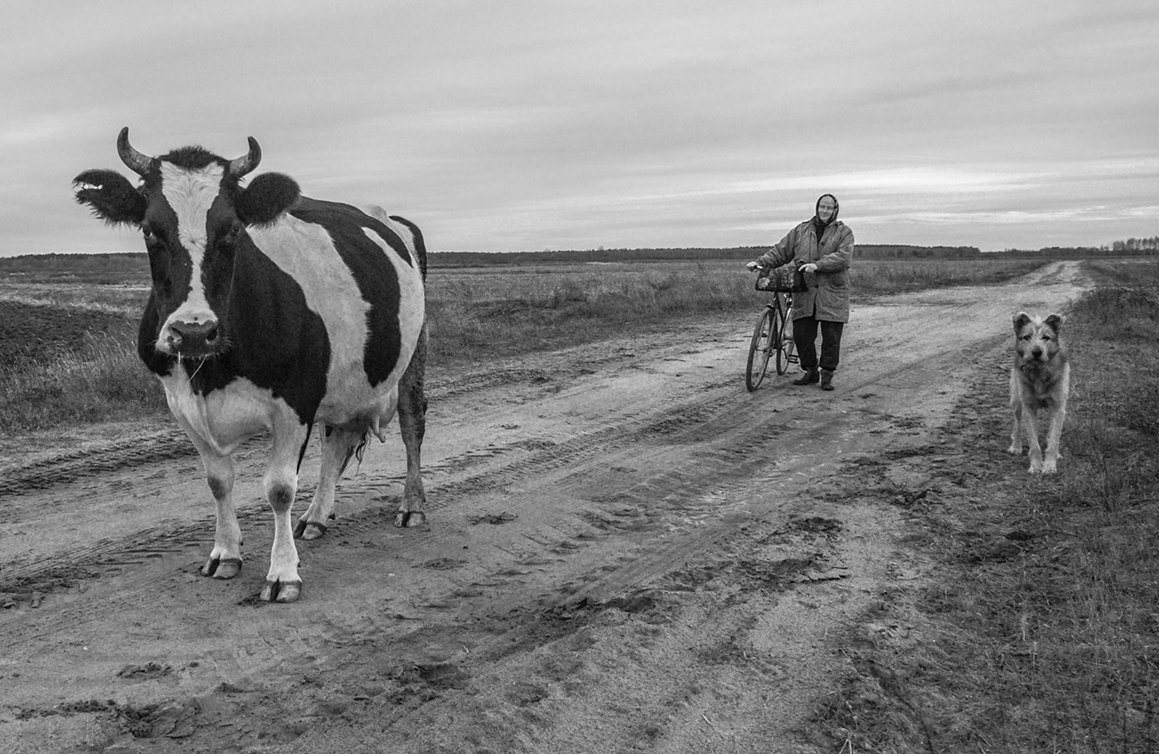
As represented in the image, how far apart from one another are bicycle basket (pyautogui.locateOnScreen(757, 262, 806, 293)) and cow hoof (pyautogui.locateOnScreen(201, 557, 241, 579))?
27.5ft

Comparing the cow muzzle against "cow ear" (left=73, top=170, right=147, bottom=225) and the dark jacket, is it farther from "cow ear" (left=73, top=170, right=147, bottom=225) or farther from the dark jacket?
the dark jacket

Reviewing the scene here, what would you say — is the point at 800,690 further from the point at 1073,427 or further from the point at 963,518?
the point at 1073,427

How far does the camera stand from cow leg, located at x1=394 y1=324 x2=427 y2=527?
6711 millimetres

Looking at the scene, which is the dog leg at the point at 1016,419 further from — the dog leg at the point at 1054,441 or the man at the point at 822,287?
the man at the point at 822,287

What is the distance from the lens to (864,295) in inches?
1169

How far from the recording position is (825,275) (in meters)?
12.6

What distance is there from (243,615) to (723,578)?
8.59ft

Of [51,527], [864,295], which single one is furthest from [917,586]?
[864,295]

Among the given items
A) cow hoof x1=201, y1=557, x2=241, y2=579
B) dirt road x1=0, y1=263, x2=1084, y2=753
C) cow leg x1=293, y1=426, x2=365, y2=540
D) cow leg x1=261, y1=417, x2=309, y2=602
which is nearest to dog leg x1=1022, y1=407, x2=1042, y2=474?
dirt road x1=0, y1=263, x2=1084, y2=753

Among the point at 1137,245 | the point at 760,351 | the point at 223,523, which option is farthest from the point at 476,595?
the point at 1137,245

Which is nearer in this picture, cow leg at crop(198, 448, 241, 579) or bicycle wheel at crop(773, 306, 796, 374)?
cow leg at crop(198, 448, 241, 579)

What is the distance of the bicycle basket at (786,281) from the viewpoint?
41.2 ft

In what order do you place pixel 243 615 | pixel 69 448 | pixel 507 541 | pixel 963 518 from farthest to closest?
1. pixel 69 448
2. pixel 963 518
3. pixel 507 541
4. pixel 243 615

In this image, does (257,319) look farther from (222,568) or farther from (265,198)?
(222,568)
